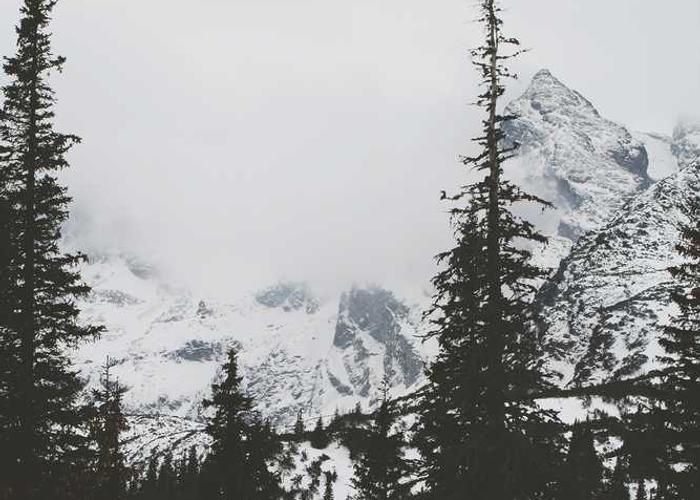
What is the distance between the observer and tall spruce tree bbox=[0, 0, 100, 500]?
19.8m

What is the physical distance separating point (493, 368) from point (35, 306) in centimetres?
1250

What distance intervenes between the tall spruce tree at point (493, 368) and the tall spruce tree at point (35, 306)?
1019 cm

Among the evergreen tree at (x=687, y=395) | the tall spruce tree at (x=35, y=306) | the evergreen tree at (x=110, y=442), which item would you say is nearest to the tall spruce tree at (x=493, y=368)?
the evergreen tree at (x=687, y=395)

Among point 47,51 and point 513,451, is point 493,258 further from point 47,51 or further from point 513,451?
point 47,51

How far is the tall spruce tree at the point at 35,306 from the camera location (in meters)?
19.8

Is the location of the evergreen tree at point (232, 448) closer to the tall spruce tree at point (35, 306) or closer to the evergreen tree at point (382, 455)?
the evergreen tree at point (382, 455)

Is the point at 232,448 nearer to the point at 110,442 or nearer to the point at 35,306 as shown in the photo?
the point at 110,442

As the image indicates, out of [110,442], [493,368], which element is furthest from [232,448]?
[493,368]

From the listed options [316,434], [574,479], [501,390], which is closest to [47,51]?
[501,390]

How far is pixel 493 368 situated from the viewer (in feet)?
57.1

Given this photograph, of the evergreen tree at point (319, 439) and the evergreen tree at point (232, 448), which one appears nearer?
the evergreen tree at point (232, 448)

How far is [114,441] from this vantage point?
1214 inches

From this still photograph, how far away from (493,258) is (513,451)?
4.67m

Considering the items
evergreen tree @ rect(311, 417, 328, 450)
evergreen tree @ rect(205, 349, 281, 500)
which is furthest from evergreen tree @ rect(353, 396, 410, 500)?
evergreen tree @ rect(311, 417, 328, 450)
